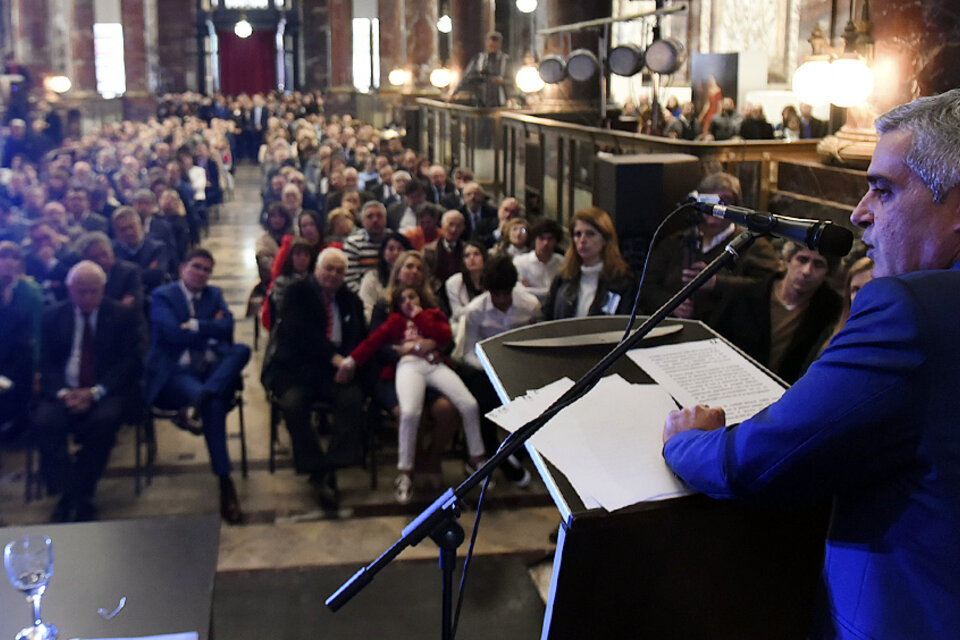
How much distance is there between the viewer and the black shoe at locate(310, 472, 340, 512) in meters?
5.46

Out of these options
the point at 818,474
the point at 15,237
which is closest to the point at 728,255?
the point at 818,474

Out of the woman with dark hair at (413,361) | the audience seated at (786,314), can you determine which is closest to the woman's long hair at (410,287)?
the woman with dark hair at (413,361)

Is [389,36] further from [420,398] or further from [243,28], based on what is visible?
[420,398]

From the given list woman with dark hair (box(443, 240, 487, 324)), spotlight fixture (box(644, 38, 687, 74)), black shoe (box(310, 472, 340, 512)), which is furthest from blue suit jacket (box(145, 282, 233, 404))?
spotlight fixture (box(644, 38, 687, 74))

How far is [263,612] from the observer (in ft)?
12.9

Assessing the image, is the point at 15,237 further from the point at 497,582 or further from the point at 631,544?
the point at 631,544

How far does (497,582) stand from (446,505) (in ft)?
8.90

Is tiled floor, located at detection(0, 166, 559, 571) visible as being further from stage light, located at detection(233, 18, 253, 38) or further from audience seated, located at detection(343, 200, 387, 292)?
stage light, located at detection(233, 18, 253, 38)

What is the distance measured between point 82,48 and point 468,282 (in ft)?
74.4

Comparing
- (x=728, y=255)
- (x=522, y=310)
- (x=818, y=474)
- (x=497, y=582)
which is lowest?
(x=497, y=582)

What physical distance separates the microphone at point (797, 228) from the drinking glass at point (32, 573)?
5.39ft

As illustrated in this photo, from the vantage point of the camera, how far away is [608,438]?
1854mm

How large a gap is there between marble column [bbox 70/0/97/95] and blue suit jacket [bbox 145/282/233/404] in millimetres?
22014

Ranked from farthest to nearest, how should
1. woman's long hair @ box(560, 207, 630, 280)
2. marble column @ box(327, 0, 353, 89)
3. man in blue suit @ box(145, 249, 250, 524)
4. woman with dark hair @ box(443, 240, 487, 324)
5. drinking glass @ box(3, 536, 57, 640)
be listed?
marble column @ box(327, 0, 353, 89), woman with dark hair @ box(443, 240, 487, 324), man in blue suit @ box(145, 249, 250, 524), woman's long hair @ box(560, 207, 630, 280), drinking glass @ box(3, 536, 57, 640)
